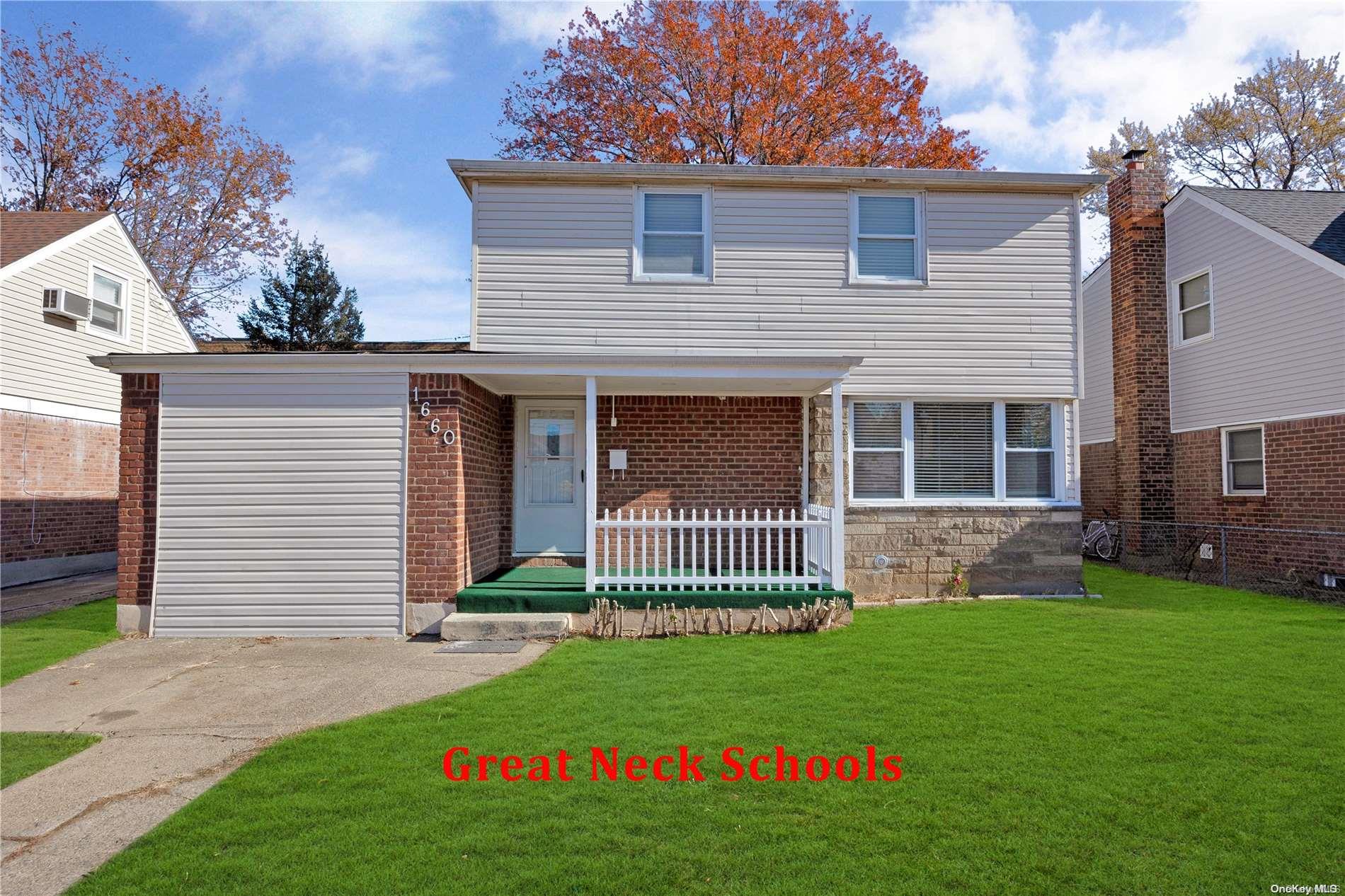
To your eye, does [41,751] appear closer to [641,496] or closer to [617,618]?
[617,618]

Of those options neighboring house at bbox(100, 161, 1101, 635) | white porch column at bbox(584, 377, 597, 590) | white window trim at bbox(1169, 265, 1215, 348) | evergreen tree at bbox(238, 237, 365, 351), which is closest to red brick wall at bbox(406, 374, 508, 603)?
neighboring house at bbox(100, 161, 1101, 635)

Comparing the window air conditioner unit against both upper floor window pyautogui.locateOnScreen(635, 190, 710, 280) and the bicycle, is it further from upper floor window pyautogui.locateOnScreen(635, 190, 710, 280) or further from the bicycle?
the bicycle

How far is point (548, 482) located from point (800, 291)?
431cm

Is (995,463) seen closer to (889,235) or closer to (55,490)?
(889,235)

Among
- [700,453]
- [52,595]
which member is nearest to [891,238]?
[700,453]

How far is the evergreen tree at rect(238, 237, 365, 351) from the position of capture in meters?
22.2

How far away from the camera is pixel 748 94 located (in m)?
19.6

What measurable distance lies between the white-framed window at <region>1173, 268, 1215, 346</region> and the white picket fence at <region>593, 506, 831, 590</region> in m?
8.60

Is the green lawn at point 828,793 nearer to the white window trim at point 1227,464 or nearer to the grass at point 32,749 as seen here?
the grass at point 32,749

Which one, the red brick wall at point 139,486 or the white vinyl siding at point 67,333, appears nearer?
the red brick wall at point 139,486

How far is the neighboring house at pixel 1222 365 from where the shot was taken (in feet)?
35.5

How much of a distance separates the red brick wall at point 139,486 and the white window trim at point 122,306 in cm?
789

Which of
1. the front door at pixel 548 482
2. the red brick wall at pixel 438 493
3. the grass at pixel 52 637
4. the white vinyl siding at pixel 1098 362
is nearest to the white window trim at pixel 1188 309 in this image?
the white vinyl siding at pixel 1098 362

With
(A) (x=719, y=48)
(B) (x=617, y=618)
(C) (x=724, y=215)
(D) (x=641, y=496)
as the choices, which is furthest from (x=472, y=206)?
(A) (x=719, y=48)
